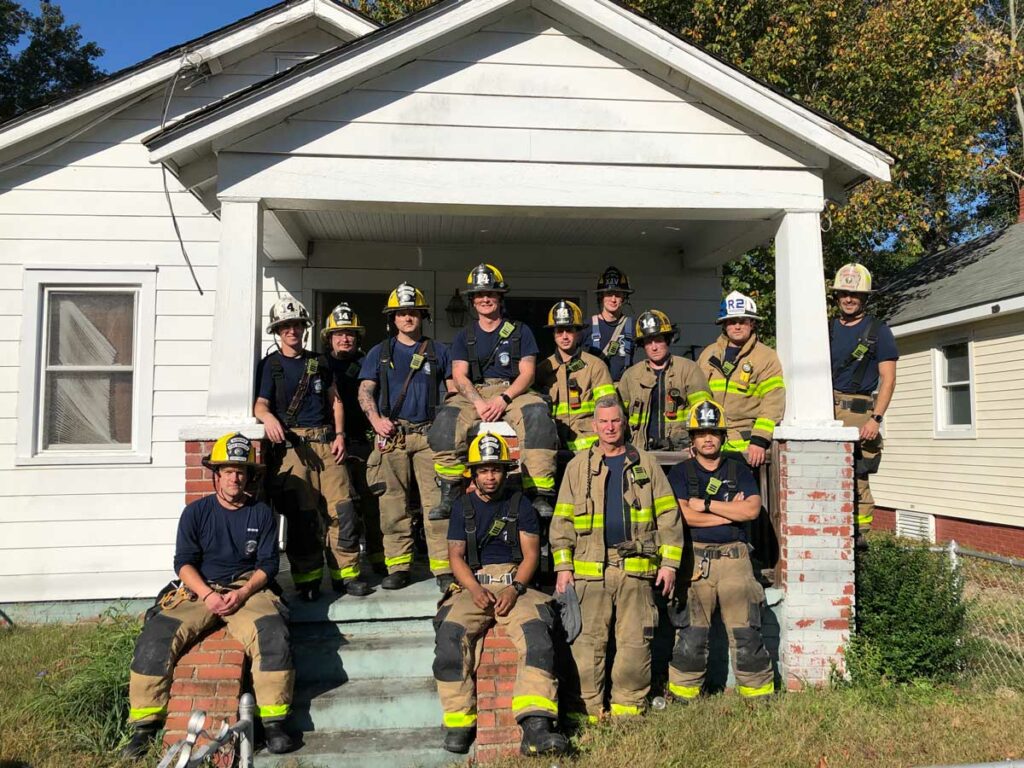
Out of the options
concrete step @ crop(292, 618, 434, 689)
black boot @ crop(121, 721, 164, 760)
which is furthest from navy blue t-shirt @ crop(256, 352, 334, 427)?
black boot @ crop(121, 721, 164, 760)

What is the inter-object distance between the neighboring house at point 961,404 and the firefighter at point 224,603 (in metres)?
10.6

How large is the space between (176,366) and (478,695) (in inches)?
175

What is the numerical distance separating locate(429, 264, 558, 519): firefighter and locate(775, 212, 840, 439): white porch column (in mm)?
1861

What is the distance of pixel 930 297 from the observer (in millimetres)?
13742

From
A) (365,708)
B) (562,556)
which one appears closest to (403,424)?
(562,556)

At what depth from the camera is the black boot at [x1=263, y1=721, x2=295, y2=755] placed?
429cm

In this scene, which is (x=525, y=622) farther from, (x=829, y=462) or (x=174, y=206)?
(x=174, y=206)

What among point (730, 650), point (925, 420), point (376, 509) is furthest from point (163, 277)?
point (925, 420)

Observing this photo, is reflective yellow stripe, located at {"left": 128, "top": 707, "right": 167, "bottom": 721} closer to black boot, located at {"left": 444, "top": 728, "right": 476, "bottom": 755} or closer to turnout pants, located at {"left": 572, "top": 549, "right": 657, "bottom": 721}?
black boot, located at {"left": 444, "top": 728, "right": 476, "bottom": 755}

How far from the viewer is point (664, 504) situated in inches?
194

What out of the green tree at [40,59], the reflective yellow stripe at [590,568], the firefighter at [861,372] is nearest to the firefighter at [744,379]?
the firefighter at [861,372]

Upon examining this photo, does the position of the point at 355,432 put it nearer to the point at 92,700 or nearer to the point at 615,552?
the point at 615,552

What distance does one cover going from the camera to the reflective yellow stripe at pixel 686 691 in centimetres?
491

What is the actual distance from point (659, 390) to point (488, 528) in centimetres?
185
